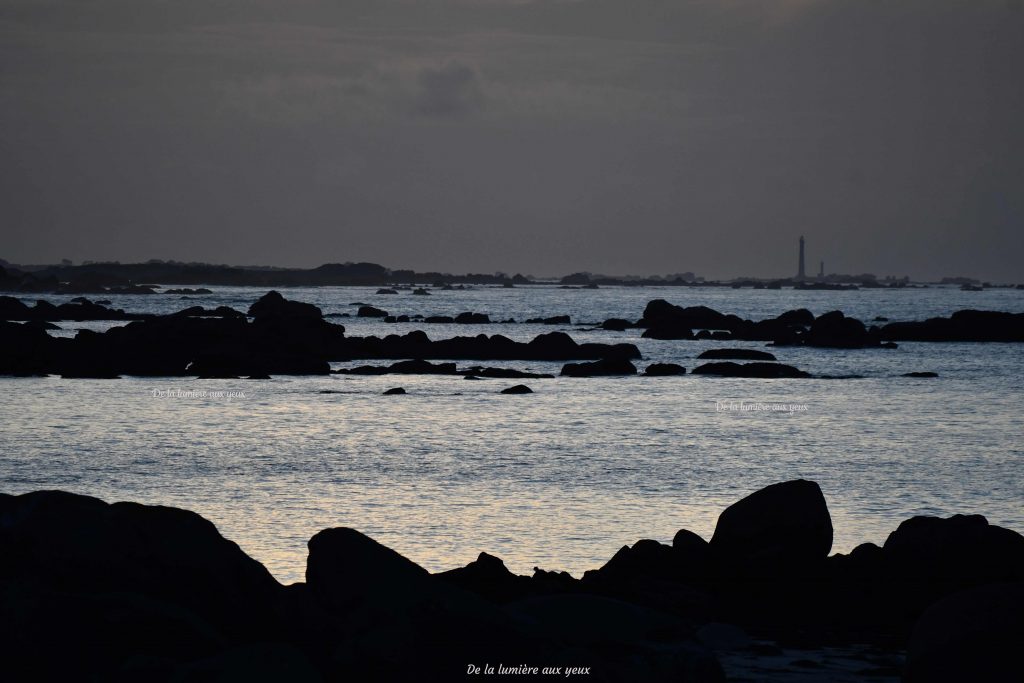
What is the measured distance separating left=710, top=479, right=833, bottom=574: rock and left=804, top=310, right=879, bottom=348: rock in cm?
6920

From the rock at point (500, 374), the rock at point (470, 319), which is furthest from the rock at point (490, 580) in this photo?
the rock at point (470, 319)

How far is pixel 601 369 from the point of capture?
5741 cm

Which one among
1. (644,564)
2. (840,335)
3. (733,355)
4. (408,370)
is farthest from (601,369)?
(644,564)

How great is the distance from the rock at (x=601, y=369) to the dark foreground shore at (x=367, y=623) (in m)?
43.3

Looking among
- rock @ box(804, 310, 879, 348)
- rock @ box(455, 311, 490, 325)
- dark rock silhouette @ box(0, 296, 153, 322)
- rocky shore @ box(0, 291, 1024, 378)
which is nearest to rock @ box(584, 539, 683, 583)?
rocky shore @ box(0, 291, 1024, 378)

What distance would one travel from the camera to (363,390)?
4800 cm

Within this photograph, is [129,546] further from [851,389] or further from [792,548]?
[851,389]

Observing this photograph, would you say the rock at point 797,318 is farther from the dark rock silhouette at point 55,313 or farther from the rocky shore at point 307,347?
the dark rock silhouette at point 55,313

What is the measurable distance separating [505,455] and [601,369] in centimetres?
2901

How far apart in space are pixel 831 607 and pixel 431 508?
8.65 m

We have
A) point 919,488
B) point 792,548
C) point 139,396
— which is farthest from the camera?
point 139,396

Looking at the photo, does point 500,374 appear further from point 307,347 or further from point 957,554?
point 957,554

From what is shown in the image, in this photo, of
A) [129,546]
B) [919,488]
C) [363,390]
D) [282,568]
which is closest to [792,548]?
[282,568]

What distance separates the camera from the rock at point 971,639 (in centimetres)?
918
